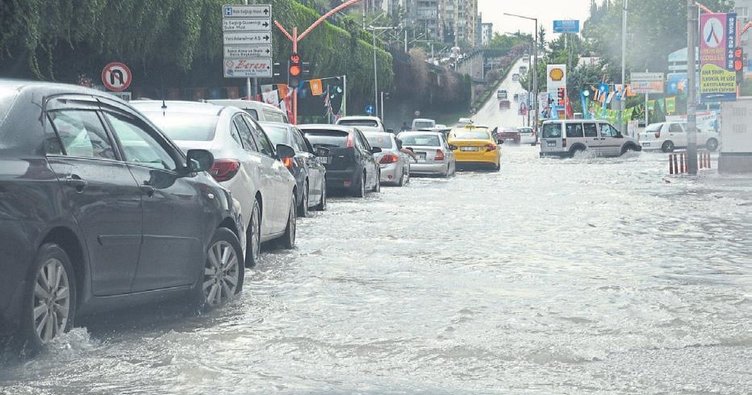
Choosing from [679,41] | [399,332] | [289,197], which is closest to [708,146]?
[289,197]

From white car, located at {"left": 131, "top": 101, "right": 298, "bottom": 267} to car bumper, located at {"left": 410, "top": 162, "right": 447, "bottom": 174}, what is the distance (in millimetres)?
22087

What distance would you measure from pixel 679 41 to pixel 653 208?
116 meters

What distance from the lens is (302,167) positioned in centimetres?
1894

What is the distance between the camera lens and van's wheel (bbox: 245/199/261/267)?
38.4ft

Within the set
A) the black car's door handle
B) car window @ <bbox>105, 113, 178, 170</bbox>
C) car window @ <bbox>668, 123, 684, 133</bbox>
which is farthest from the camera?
car window @ <bbox>668, 123, 684, 133</bbox>

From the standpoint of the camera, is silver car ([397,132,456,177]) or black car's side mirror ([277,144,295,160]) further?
silver car ([397,132,456,177])

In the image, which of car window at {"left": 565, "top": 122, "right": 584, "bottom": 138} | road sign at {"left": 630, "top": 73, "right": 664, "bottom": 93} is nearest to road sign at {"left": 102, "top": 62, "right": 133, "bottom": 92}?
car window at {"left": 565, "top": 122, "right": 584, "bottom": 138}

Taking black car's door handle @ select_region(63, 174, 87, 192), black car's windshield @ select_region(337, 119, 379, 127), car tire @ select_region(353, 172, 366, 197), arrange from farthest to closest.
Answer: black car's windshield @ select_region(337, 119, 379, 127), car tire @ select_region(353, 172, 366, 197), black car's door handle @ select_region(63, 174, 87, 192)

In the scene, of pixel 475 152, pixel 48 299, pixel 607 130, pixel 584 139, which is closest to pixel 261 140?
pixel 48 299

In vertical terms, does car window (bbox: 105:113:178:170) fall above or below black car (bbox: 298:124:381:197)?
above

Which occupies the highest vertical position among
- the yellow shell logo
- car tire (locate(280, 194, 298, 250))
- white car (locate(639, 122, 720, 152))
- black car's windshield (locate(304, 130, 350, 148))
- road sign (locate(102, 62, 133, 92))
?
the yellow shell logo

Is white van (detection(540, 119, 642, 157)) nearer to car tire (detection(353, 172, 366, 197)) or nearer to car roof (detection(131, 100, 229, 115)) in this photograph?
car tire (detection(353, 172, 366, 197))

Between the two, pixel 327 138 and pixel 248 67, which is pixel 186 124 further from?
pixel 248 67

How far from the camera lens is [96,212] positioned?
25.1ft
